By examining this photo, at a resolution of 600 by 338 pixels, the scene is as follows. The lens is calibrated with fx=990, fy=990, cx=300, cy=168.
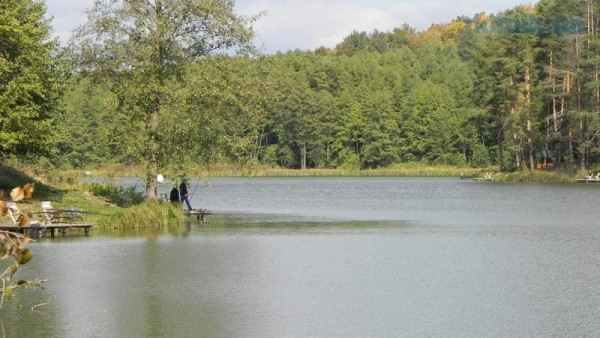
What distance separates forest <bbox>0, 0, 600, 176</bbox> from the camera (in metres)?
37.4

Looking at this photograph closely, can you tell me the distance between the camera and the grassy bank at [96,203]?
1367 inches

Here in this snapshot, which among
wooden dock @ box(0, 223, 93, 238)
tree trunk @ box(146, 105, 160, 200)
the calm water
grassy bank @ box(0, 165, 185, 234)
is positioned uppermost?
tree trunk @ box(146, 105, 160, 200)

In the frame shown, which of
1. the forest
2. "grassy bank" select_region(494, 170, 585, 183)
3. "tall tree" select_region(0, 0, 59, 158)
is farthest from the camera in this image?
"grassy bank" select_region(494, 170, 585, 183)

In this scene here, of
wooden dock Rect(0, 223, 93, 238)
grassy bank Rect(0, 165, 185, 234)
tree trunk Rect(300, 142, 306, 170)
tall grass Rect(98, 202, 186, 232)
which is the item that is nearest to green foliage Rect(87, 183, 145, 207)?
grassy bank Rect(0, 165, 185, 234)

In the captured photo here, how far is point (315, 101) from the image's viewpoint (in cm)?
13238

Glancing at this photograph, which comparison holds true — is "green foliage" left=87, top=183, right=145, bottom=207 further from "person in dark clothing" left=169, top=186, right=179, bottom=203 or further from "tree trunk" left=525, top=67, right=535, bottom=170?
"tree trunk" left=525, top=67, right=535, bottom=170

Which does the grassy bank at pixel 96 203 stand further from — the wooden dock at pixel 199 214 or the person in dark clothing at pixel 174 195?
the person in dark clothing at pixel 174 195

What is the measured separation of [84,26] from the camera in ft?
124

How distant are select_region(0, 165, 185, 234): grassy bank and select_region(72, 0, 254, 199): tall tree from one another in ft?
7.54

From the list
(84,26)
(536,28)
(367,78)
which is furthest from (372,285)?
(367,78)

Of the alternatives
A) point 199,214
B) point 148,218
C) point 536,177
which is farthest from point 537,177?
point 148,218

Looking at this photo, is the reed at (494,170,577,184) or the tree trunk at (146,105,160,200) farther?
the reed at (494,170,577,184)

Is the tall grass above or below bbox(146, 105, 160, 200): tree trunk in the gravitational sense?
below

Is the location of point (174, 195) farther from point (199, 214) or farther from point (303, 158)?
point (303, 158)
